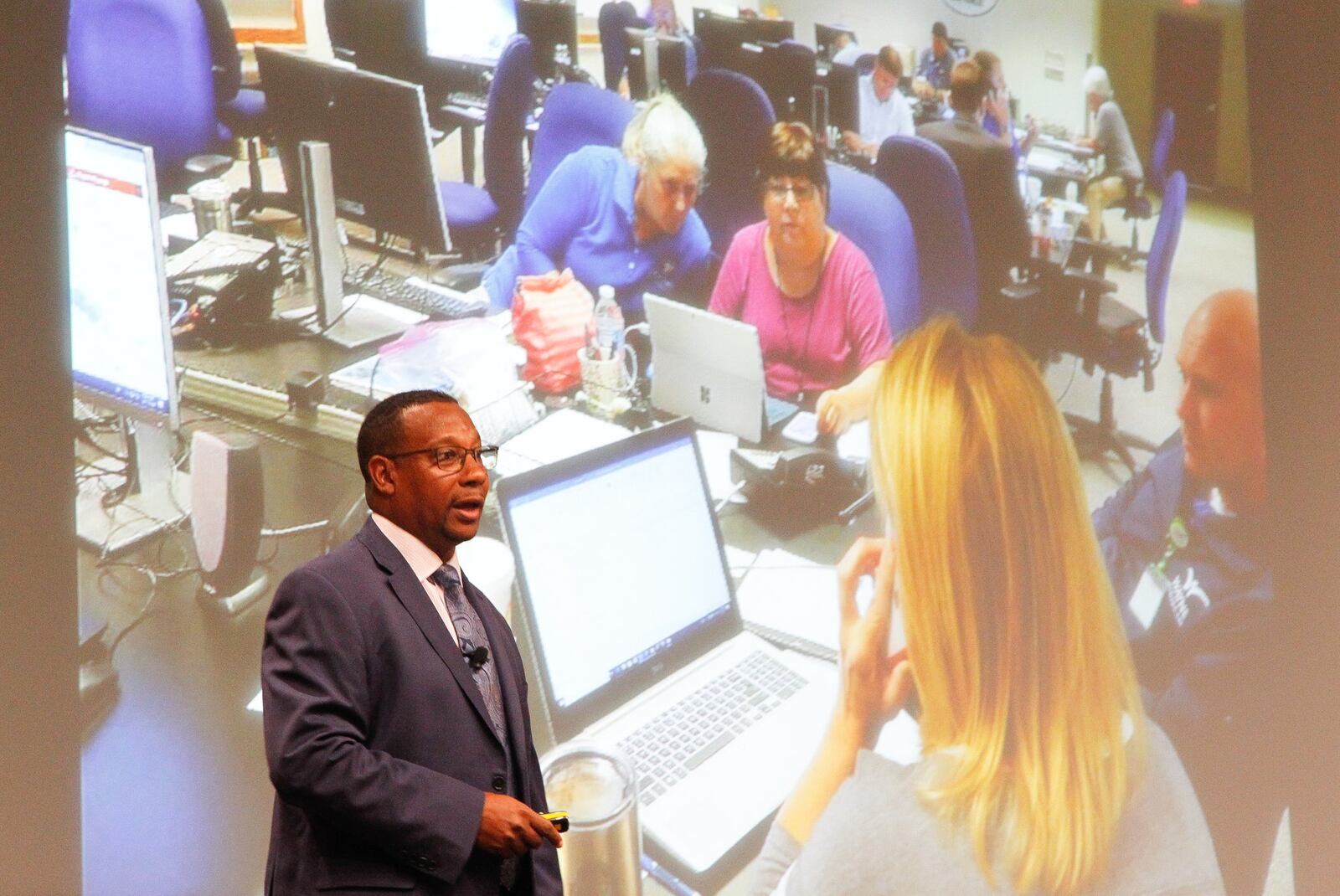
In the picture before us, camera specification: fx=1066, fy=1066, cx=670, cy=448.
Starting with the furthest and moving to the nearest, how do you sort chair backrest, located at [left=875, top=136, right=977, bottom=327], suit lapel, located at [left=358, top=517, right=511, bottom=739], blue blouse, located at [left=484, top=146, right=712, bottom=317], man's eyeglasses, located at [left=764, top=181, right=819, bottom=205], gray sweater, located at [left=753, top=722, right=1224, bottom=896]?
blue blouse, located at [left=484, top=146, right=712, bottom=317], man's eyeglasses, located at [left=764, top=181, right=819, bottom=205], chair backrest, located at [left=875, top=136, right=977, bottom=327], gray sweater, located at [left=753, top=722, right=1224, bottom=896], suit lapel, located at [left=358, top=517, right=511, bottom=739]

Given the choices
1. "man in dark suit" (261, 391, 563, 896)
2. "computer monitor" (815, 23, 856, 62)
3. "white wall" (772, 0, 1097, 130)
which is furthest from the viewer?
"computer monitor" (815, 23, 856, 62)

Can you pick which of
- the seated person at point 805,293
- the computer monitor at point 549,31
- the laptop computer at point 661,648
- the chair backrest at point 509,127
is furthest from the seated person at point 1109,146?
the chair backrest at point 509,127

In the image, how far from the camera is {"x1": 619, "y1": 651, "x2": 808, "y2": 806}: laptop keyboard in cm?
138

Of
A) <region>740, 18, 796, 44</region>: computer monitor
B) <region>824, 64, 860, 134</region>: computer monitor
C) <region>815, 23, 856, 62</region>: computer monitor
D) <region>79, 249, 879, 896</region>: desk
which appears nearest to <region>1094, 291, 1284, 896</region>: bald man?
<region>79, 249, 879, 896</region>: desk

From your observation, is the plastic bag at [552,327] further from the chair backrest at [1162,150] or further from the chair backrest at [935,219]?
the chair backrest at [1162,150]

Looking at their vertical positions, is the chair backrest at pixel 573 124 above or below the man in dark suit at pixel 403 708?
above

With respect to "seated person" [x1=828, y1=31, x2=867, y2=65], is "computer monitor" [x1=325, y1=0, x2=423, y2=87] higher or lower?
higher

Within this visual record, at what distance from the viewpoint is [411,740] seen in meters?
1.05

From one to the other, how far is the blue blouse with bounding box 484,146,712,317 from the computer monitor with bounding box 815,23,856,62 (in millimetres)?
473

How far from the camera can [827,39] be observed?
1.84 metres

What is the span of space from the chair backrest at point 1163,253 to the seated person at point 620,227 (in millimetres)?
850

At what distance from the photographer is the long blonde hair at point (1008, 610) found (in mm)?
1373

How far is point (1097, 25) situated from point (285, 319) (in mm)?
1617

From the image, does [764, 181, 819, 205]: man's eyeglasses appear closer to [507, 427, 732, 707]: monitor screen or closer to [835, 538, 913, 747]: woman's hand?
[507, 427, 732, 707]: monitor screen
